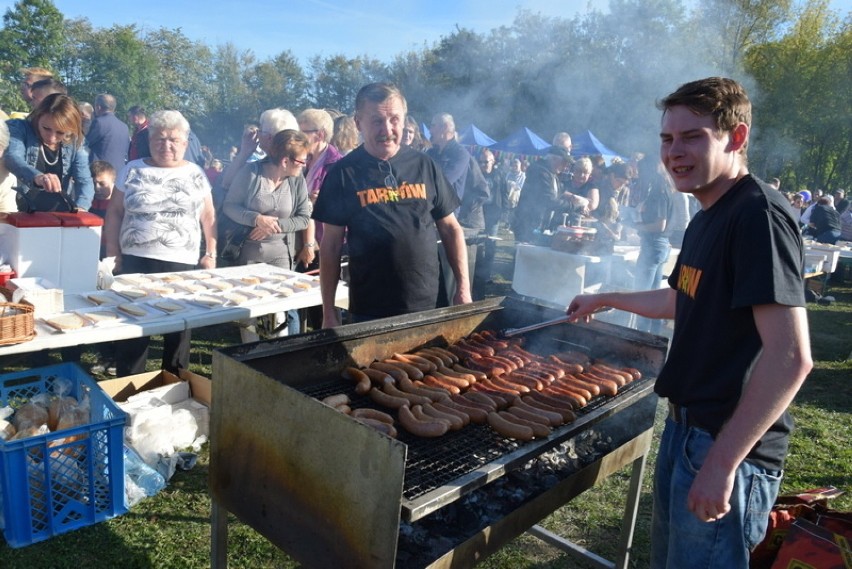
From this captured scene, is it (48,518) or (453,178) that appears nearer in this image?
(48,518)

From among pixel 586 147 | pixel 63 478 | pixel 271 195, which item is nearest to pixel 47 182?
pixel 271 195

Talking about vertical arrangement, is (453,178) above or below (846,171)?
below

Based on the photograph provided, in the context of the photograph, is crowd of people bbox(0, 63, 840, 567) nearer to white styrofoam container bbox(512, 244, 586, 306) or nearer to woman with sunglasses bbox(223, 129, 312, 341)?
woman with sunglasses bbox(223, 129, 312, 341)

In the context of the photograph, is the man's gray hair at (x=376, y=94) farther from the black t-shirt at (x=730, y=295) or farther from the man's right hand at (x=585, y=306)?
the black t-shirt at (x=730, y=295)

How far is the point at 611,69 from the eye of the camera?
12102mm

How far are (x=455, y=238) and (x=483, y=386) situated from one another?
126cm

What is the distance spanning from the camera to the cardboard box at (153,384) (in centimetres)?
407

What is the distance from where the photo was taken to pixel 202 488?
3732 millimetres

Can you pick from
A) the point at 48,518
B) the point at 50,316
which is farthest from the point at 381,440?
the point at 50,316

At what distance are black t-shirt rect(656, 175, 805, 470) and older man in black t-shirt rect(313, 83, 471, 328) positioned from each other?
170 cm

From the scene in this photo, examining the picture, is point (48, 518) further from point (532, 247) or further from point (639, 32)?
point (639, 32)

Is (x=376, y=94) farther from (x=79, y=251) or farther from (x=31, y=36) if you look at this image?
(x=31, y=36)

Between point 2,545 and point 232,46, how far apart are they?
219ft

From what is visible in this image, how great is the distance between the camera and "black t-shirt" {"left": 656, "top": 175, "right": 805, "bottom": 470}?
5.36 ft
